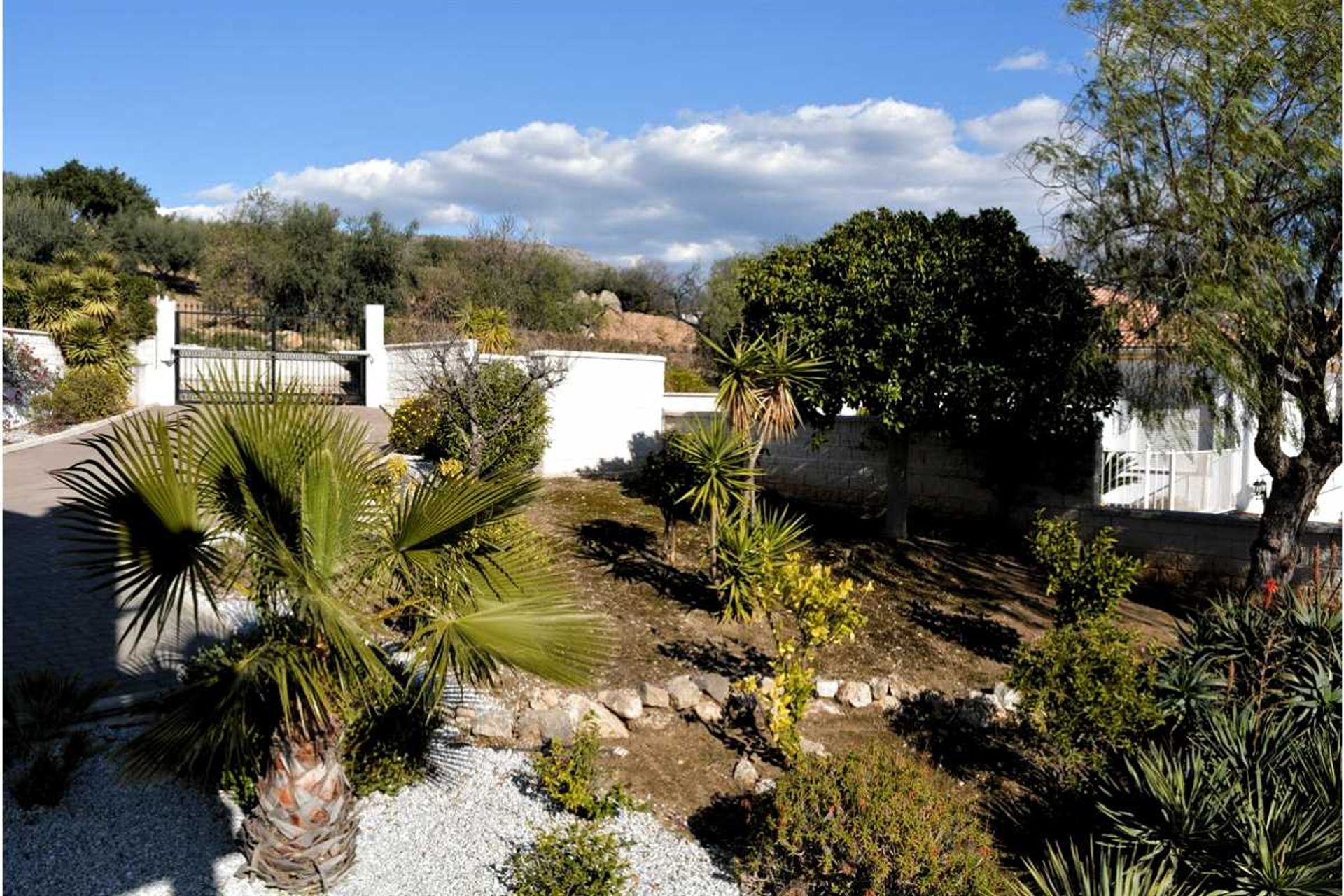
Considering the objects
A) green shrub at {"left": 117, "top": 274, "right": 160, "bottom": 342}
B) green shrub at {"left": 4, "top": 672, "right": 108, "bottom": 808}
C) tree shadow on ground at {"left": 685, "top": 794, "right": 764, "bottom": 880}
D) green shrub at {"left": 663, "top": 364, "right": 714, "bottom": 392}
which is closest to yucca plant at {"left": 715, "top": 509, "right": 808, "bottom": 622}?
tree shadow on ground at {"left": 685, "top": 794, "right": 764, "bottom": 880}

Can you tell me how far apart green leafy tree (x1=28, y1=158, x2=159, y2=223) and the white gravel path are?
38152 mm

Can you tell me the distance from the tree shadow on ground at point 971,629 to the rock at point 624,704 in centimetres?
371

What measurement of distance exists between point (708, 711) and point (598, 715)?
3.13ft

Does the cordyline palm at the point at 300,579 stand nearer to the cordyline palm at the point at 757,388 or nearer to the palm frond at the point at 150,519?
the palm frond at the point at 150,519

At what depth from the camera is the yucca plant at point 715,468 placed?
1047 centimetres

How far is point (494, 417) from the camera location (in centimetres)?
1448

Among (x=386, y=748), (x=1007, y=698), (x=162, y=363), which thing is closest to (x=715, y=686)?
(x=1007, y=698)

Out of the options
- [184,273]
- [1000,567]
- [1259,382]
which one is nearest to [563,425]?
[1000,567]

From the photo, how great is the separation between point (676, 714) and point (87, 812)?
4.17 meters

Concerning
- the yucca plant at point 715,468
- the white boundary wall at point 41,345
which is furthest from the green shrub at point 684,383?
the yucca plant at point 715,468

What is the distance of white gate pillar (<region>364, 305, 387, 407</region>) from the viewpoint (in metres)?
22.7

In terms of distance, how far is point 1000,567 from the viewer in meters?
12.7

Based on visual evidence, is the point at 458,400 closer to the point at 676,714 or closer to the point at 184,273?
the point at 676,714

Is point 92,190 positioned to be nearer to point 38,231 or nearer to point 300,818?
point 38,231
